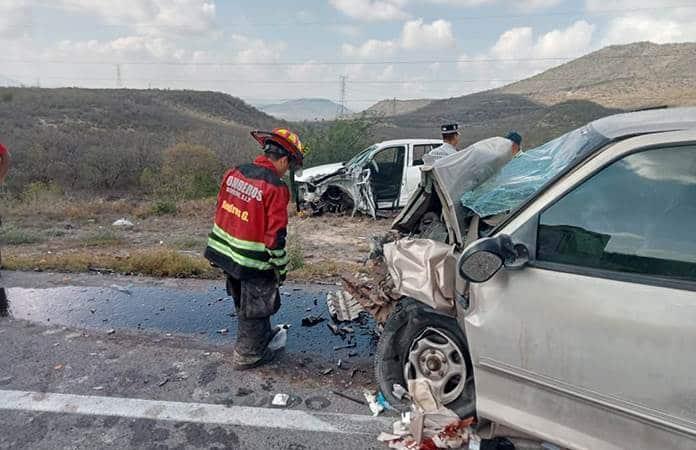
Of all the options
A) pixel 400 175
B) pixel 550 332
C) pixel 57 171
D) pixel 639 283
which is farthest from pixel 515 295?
pixel 57 171

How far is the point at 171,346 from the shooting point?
12.0 ft

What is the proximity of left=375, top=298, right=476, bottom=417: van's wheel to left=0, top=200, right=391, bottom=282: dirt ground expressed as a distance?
2.60 meters

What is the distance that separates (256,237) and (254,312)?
55 centimetres

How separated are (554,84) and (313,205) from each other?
7006 cm

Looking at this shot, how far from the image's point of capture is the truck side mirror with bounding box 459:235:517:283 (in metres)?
1.94

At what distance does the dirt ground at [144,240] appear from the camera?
18.5 feet

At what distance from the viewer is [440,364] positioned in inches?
102

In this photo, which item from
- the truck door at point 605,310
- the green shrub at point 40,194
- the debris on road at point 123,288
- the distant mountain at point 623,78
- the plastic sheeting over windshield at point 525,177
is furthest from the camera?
the distant mountain at point 623,78

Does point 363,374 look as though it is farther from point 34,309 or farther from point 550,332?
point 34,309

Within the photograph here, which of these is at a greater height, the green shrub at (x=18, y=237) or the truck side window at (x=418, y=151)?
the truck side window at (x=418, y=151)

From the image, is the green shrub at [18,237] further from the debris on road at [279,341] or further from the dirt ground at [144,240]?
the debris on road at [279,341]

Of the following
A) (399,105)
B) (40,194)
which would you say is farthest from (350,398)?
(399,105)

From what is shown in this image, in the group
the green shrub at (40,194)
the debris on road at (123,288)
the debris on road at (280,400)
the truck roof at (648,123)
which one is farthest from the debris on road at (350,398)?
the green shrub at (40,194)

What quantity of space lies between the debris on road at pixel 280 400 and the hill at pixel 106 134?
15.5 m
